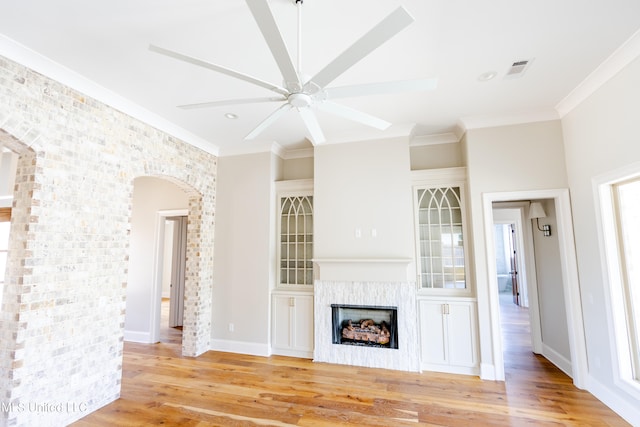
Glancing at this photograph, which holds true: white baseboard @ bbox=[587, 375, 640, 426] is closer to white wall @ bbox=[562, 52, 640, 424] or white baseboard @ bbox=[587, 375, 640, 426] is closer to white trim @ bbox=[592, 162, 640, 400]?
white wall @ bbox=[562, 52, 640, 424]

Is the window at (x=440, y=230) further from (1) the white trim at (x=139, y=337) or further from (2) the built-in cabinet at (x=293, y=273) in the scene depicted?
(1) the white trim at (x=139, y=337)

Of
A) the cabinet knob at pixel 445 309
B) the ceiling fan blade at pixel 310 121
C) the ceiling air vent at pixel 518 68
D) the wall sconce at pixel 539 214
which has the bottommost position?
the cabinet knob at pixel 445 309

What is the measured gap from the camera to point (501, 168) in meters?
3.88

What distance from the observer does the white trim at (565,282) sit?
3441 millimetres

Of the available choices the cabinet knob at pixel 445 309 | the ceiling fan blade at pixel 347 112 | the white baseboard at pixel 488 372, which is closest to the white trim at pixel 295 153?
the ceiling fan blade at pixel 347 112

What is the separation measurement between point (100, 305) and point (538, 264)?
558 cm

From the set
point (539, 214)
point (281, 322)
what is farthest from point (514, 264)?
point (281, 322)

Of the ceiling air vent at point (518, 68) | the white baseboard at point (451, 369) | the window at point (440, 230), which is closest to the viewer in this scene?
the ceiling air vent at point (518, 68)

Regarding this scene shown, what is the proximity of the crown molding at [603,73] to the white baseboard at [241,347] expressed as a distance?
4.87 metres

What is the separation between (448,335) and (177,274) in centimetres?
549

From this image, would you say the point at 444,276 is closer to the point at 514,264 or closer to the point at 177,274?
the point at 177,274

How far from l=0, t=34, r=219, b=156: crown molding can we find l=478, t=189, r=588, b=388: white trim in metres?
4.17

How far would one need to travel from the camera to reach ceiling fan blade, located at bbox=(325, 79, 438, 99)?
73.2 inches

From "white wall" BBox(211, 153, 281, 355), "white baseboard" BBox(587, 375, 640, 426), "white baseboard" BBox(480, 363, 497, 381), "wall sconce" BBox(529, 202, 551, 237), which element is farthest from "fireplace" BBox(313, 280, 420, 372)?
"wall sconce" BBox(529, 202, 551, 237)
